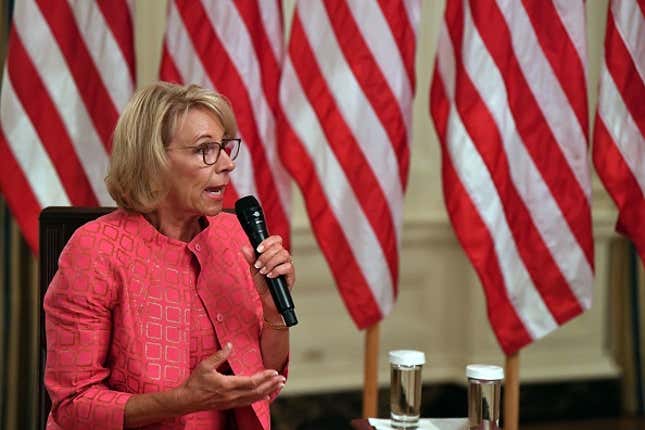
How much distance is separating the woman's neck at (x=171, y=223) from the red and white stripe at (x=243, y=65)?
950mm

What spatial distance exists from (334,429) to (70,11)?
Answer: 225 centimetres

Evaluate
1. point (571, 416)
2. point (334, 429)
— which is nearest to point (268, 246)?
point (334, 429)

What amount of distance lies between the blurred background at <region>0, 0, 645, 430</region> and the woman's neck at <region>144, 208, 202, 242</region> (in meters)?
2.26

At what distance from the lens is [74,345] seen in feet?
6.65

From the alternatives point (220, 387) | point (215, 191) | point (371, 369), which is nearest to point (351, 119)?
point (371, 369)

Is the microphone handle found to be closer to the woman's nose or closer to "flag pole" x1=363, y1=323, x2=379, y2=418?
the woman's nose

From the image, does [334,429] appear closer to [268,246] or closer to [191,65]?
[191,65]

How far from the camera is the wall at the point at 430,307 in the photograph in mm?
4578

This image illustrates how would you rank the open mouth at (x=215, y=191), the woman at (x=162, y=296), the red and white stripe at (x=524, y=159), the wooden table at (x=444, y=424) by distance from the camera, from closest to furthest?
1. the woman at (x=162, y=296)
2. the open mouth at (x=215, y=191)
3. the wooden table at (x=444, y=424)
4. the red and white stripe at (x=524, y=159)

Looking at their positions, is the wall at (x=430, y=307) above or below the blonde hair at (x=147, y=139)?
below

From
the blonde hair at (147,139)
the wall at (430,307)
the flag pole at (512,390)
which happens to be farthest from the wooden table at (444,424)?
the wall at (430,307)

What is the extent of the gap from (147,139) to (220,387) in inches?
19.5

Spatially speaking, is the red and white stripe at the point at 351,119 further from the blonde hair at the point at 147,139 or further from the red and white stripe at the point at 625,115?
the blonde hair at the point at 147,139

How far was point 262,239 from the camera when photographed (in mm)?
2002
